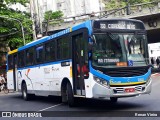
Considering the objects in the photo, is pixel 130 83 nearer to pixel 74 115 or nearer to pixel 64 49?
pixel 74 115

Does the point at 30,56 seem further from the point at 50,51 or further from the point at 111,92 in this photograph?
the point at 111,92

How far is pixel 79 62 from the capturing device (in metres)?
12.0

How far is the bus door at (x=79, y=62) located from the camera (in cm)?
1147

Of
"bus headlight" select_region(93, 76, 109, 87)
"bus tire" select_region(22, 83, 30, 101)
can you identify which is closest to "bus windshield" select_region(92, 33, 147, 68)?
"bus headlight" select_region(93, 76, 109, 87)

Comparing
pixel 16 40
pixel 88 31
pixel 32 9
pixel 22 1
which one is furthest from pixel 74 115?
pixel 22 1

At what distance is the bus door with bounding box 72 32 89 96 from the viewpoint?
1147 cm

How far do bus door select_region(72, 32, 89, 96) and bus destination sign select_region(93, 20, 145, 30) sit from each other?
62 cm

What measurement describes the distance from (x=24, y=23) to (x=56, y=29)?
5298 millimetres

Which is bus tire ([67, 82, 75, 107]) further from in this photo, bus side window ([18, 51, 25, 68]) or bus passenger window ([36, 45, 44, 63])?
bus side window ([18, 51, 25, 68])

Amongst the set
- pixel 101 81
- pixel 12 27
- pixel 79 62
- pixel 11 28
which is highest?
pixel 12 27

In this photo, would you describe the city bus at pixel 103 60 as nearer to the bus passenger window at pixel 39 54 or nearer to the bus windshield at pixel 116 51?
the bus windshield at pixel 116 51

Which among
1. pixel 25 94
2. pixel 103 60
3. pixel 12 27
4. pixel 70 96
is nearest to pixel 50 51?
pixel 70 96

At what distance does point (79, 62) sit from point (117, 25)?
6.19 ft

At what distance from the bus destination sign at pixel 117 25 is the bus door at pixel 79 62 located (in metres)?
0.62
